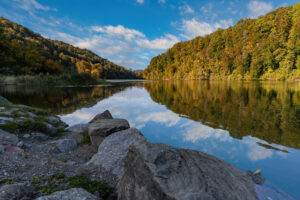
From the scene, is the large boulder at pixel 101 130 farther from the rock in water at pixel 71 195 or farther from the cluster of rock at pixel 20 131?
the rock in water at pixel 71 195

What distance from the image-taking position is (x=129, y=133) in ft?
15.7

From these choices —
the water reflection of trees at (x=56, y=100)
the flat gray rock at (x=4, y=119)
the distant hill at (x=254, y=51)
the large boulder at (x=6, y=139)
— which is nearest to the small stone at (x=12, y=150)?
the large boulder at (x=6, y=139)

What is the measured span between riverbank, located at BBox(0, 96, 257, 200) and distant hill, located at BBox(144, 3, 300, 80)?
60005mm

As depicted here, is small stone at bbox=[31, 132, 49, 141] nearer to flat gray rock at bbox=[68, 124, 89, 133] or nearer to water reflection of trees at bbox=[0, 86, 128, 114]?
flat gray rock at bbox=[68, 124, 89, 133]

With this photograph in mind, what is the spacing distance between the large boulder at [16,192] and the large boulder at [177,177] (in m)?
1.50

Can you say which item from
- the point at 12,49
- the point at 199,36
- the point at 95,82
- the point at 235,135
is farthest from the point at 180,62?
the point at 235,135

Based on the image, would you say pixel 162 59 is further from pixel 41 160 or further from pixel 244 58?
pixel 41 160

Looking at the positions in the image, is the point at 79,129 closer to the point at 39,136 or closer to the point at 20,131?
the point at 39,136

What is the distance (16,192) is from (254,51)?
74.4 metres

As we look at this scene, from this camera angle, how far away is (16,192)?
2232 mm

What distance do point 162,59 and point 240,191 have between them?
13582 centimetres

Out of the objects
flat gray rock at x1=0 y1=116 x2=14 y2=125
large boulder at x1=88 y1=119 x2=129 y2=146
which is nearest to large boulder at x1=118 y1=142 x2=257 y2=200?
large boulder at x1=88 y1=119 x2=129 y2=146

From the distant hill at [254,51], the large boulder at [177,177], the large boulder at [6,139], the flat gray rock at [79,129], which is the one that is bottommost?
the flat gray rock at [79,129]

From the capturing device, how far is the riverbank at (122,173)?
6.16 ft
